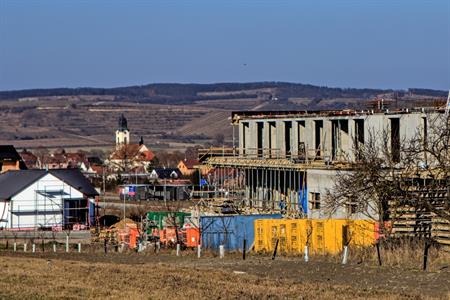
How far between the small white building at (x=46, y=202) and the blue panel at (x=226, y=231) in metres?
24.6

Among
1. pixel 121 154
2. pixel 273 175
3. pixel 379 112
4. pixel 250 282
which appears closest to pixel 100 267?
pixel 250 282

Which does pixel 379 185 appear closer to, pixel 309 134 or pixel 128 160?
pixel 309 134

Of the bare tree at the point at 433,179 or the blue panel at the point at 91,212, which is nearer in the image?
the bare tree at the point at 433,179

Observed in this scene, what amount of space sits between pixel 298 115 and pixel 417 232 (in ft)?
81.9

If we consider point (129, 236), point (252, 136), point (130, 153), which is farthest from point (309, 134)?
point (130, 153)

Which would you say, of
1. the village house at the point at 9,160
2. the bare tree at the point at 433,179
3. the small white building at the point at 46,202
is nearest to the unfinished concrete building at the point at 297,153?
the bare tree at the point at 433,179

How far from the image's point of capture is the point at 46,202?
7156 cm

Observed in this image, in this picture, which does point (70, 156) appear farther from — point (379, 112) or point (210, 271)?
point (210, 271)

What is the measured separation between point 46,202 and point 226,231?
26772 millimetres

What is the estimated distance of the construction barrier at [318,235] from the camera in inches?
1580

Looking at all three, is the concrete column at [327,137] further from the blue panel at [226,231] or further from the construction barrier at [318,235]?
the construction barrier at [318,235]

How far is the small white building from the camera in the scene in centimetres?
7088

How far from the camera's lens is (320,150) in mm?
59531

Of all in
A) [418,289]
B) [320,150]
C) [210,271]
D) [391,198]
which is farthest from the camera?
[320,150]
